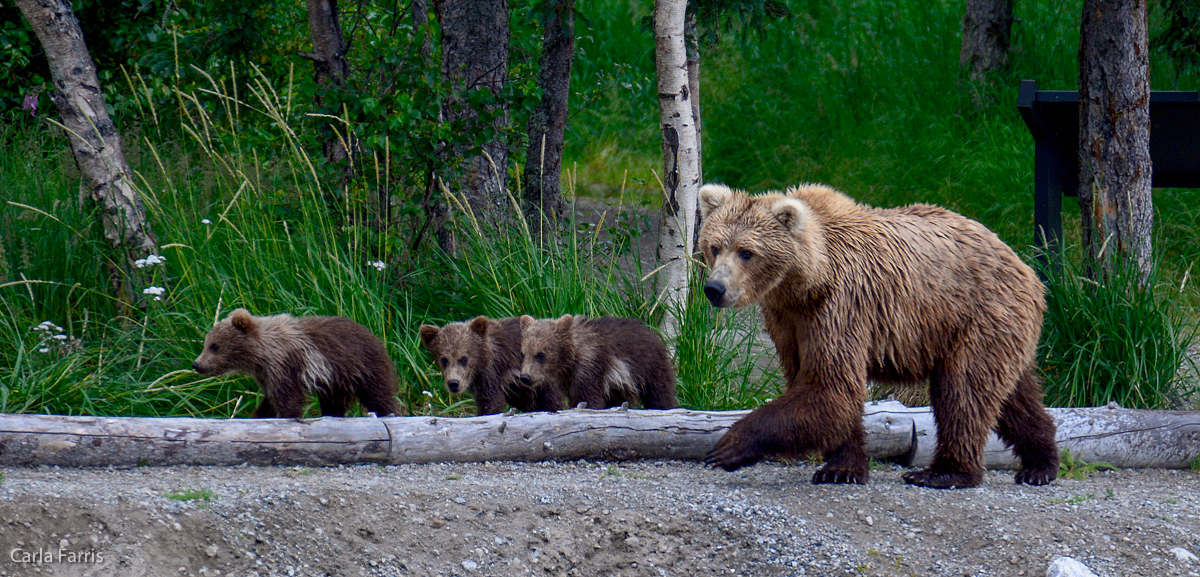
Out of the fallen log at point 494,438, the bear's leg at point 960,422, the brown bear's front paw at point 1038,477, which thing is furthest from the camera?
the brown bear's front paw at point 1038,477

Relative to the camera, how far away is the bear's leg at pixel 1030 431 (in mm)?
4383

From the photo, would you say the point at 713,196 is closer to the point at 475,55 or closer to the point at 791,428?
the point at 791,428

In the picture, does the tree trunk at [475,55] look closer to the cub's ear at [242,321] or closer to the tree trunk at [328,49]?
the tree trunk at [328,49]

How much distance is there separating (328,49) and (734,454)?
15.5 feet

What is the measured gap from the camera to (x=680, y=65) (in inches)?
240

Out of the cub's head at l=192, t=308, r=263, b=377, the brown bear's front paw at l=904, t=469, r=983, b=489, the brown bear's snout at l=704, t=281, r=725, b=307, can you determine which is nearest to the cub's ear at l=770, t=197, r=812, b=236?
the brown bear's snout at l=704, t=281, r=725, b=307

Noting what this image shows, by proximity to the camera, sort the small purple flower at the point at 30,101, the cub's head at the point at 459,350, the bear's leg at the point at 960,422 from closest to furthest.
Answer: the bear's leg at the point at 960,422
the cub's head at the point at 459,350
the small purple flower at the point at 30,101

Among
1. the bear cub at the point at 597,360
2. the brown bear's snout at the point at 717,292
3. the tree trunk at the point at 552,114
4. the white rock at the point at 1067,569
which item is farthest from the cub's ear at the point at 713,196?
the tree trunk at the point at 552,114

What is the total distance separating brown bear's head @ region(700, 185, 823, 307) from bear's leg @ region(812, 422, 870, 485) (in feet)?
2.76

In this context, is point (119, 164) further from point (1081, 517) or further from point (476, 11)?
point (1081, 517)

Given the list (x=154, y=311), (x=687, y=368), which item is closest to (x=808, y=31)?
(x=687, y=368)

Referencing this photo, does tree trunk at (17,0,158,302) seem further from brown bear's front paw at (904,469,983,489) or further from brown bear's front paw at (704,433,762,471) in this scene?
brown bear's front paw at (904,469,983,489)

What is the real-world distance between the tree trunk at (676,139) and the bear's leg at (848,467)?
178cm

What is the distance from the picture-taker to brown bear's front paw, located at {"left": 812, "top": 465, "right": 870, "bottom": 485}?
4.29 meters
